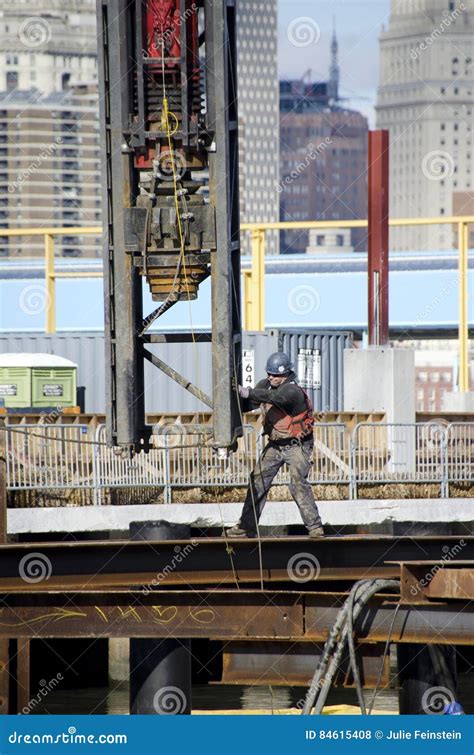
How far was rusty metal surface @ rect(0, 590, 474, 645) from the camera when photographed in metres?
15.2

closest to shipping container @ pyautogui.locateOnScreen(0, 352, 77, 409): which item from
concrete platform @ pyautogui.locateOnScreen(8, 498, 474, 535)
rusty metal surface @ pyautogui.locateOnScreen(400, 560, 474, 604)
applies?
concrete platform @ pyautogui.locateOnScreen(8, 498, 474, 535)

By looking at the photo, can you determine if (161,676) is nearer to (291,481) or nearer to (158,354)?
(291,481)

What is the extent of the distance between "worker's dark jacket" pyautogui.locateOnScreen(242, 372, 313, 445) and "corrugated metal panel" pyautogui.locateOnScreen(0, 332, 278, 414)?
15.2m

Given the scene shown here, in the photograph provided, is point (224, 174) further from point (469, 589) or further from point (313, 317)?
point (313, 317)

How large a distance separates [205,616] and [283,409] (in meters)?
2.66

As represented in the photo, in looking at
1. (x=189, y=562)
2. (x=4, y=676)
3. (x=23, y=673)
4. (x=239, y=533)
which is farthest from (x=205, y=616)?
(x=23, y=673)

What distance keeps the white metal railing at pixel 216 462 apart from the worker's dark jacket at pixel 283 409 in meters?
4.64

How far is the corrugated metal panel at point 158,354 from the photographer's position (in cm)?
3697

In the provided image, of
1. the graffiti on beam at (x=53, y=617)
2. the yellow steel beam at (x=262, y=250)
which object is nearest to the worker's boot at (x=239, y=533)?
the graffiti on beam at (x=53, y=617)

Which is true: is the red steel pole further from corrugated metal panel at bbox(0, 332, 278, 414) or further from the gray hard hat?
the gray hard hat

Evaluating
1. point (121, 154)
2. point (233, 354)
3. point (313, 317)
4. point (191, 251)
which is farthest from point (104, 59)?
point (313, 317)

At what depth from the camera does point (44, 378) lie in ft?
132

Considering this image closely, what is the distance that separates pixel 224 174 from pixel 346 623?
16.2ft

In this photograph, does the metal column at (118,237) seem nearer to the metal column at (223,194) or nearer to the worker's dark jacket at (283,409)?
the metal column at (223,194)
